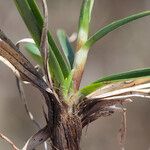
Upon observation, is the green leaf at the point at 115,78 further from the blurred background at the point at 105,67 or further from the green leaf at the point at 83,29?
the blurred background at the point at 105,67

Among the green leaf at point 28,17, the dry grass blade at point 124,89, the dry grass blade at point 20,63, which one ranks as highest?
the green leaf at point 28,17

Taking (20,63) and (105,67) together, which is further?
(105,67)

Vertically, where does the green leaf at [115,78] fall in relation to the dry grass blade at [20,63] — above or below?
below

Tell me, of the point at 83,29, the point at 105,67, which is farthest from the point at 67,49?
the point at 105,67

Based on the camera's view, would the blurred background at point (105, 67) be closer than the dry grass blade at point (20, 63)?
No

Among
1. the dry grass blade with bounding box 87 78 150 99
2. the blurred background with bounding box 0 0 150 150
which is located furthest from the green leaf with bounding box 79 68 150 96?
the blurred background with bounding box 0 0 150 150

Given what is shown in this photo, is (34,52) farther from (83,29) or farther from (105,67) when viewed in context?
(105,67)

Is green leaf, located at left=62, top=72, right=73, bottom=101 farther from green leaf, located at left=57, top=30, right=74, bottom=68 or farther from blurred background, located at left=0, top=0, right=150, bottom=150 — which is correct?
blurred background, located at left=0, top=0, right=150, bottom=150

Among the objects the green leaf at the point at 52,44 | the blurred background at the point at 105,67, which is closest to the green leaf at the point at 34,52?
the green leaf at the point at 52,44
